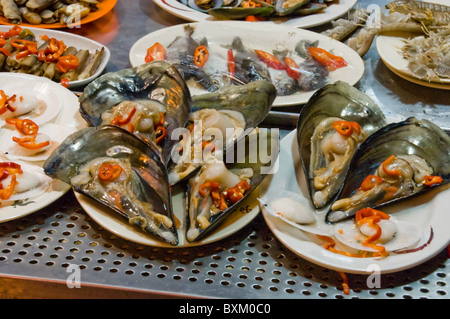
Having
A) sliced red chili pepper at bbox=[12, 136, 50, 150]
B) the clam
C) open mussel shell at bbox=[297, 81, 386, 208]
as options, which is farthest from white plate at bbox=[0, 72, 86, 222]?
open mussel shell at bbox=[297, 81, 386, 208]

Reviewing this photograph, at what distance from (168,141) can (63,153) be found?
297 mm

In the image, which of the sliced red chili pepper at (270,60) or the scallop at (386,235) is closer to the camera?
the scallop at (386,235)

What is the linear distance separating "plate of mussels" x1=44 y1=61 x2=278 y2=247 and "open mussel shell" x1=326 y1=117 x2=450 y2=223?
23 cm

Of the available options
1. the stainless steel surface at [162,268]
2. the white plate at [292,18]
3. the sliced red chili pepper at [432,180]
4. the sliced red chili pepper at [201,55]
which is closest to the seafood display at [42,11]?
the white plate at [292,18]

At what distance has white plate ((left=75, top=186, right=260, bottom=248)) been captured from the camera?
1125 millimetres

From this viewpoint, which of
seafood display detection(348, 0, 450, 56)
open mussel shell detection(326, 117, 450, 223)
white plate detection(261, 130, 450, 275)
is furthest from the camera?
seafood display detection(348, 0, 450, 56)

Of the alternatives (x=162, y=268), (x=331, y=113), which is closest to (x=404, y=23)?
(x=331, y=113)

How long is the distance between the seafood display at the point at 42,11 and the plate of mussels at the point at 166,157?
0.86 metres

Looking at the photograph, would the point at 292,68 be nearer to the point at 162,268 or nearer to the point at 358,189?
the point at 358,189

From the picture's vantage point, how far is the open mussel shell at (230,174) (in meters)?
1.13

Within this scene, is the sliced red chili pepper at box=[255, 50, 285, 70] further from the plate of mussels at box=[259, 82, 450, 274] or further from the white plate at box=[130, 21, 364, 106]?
the plate of mussels at box=[259, 82, 450, 274]

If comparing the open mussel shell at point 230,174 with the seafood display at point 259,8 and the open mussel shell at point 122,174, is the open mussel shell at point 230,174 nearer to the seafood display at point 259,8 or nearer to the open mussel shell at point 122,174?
the open mussel shell at point 122,174
